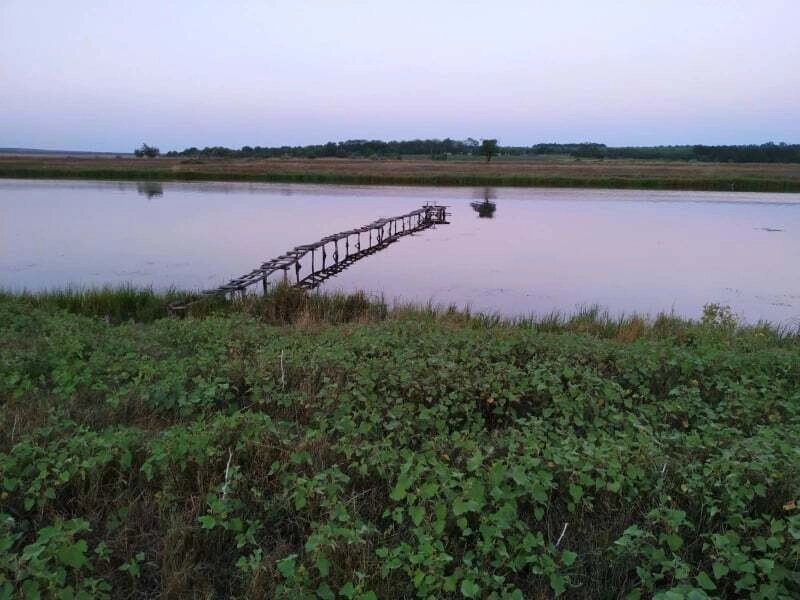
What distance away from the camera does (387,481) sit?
12.7 feet

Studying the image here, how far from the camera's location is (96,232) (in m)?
25.4

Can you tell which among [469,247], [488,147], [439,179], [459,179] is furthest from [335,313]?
[488,147]

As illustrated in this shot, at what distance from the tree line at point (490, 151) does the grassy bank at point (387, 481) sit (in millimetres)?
100101

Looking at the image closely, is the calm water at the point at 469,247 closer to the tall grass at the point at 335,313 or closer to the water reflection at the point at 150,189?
the water reflection at the point at 150,189

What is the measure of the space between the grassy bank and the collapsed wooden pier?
23.2 feet

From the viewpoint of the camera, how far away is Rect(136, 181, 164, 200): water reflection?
42166mm

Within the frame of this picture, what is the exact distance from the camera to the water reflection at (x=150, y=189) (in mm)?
42166

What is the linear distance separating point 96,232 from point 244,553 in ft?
82.9

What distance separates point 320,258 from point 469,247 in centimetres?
607

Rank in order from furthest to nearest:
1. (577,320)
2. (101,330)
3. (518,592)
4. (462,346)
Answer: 1. (577,320)
2. (101,330)
3. (462,346)
4. (518,592)

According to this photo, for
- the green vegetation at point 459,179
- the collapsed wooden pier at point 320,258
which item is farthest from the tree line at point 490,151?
the collapsed wooden pier at point 320,258

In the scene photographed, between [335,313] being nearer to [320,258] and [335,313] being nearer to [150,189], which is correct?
[320,258]

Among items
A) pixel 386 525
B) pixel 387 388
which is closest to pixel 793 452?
pixel 386 525

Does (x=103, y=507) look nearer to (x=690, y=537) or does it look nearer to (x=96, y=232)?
(x=690, y=537)
